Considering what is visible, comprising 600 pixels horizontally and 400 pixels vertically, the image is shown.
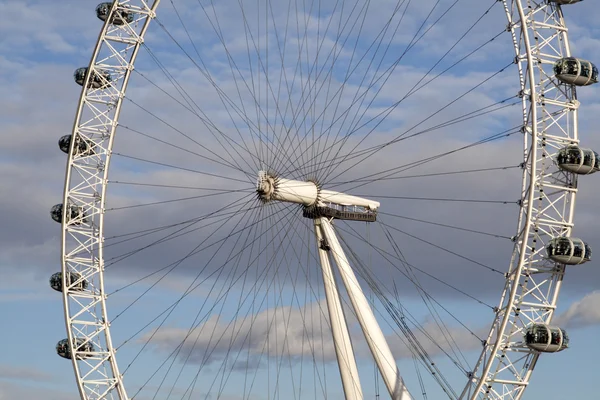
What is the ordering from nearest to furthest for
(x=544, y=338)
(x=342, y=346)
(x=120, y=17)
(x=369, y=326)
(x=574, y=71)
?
(x=544, y=338) < (x=574, y=71) < (x=369, y=326) < (x=342, y=346) < (x=120, y=17)

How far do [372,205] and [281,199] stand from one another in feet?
12.9

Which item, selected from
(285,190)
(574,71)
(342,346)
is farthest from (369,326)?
(574,71)

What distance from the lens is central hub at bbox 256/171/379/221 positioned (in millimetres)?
62625

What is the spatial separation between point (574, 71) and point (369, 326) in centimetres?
1294

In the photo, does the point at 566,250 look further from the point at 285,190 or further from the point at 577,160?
the point at 285,190

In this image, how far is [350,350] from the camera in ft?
210

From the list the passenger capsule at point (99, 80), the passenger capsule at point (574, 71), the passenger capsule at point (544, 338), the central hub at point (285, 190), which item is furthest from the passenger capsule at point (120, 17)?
the passenger capsule at point (544, 338)

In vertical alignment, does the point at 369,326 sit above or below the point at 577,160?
below

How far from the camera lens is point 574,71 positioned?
197 ft

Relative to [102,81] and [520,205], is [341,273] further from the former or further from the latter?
[102,81]

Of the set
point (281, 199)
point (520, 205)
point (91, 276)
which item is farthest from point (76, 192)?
point (520, 205)

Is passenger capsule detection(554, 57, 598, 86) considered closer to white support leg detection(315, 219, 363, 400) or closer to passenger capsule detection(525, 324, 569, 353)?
passenger capsule detection(525, 324, 569, 353)

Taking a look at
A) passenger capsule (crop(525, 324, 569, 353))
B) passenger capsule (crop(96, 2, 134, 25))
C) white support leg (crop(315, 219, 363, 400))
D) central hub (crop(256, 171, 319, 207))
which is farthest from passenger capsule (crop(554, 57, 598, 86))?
passenger capsule (crop(96, 2, 134, 25))

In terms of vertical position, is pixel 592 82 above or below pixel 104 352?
above
